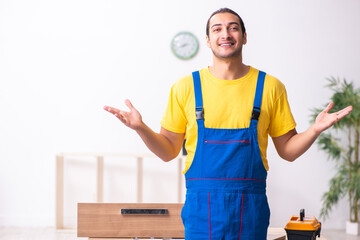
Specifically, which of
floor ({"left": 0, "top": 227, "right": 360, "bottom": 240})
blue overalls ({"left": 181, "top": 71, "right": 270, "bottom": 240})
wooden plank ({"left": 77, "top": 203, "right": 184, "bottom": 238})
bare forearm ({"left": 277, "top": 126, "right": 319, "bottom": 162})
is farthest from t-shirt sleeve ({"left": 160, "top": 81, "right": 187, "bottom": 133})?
floor ({"left": 0, "top": 227, "right": 360, "bottom": 240})

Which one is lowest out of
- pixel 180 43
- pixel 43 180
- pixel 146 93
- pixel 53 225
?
pixel 53 225

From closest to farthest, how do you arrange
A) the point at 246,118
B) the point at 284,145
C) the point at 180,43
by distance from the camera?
the point at 246,118 → the point at 284,145 → the point at 180,43

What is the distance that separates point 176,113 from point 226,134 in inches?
8.2

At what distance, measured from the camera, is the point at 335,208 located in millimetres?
5227

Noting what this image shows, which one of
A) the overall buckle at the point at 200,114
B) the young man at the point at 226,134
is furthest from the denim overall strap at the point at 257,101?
the overall buckle at the point at 200,114

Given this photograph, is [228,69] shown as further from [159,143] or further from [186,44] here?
[186,44]

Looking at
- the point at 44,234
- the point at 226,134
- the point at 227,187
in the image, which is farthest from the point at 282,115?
the point at 44,234

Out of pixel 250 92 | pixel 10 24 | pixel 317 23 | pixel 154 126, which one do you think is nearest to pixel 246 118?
pixel 250 92

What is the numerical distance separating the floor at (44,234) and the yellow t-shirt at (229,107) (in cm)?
327

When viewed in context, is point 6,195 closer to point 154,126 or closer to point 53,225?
point 53,225

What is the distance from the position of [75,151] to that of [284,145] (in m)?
3.79

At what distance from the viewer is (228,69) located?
5.47 ft

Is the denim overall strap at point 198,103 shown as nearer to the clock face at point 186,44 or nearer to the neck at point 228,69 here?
the neck at point 228,69

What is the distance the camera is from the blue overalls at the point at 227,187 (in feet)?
5.05
